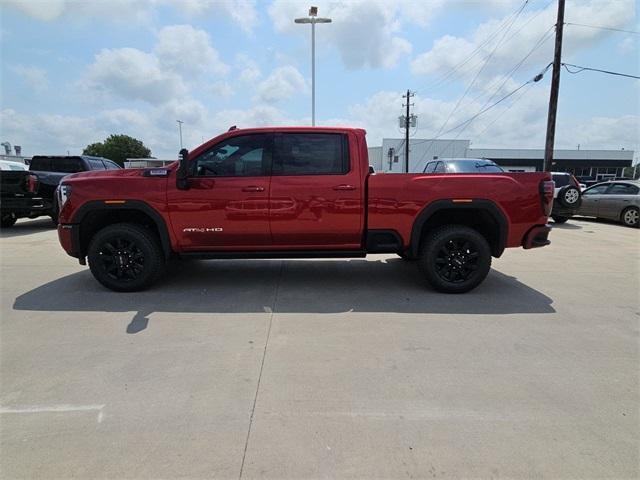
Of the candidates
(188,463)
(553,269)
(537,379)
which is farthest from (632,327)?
(188,463)

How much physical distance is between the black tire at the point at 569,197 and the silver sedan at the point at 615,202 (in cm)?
88

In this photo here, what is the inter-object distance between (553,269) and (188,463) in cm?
610

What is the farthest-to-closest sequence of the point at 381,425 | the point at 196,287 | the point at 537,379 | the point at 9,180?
1. the point at 9,180
2. the point at 196,287
3. the point at 537,379
4. the point at 381,425

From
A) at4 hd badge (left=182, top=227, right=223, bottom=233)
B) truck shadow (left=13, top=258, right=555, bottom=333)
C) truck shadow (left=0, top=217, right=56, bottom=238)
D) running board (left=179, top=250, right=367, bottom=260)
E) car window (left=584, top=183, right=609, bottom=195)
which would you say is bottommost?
truck shadow (left=13, top=258, right=555, bottom=333)

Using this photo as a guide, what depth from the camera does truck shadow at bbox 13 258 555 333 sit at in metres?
4.36

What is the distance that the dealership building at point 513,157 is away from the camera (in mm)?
54094

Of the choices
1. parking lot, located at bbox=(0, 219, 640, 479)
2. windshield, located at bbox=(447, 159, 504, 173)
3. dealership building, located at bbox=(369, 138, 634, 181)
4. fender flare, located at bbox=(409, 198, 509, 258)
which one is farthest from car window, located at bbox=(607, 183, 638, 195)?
dealership building, located at bbox=(369, 138, 634, 181)

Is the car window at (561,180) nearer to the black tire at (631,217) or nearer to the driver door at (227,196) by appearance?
the black tire at (631,217)

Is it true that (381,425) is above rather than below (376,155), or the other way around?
below

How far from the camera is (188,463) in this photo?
6.84 ft

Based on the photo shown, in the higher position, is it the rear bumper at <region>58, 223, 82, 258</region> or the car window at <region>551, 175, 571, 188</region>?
the car window at <region>551, 175, 571, 188</region>

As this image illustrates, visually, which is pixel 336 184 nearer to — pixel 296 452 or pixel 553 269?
pixel 296 452

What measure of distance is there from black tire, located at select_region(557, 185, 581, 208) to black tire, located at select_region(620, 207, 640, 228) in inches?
75.8

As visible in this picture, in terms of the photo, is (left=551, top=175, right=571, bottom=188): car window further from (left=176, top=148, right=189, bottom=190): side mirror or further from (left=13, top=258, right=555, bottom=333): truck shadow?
(left=176, top=148, right=189, bottom=190): side mirror
